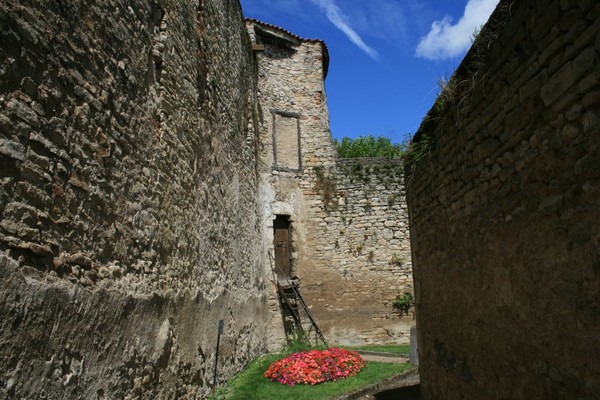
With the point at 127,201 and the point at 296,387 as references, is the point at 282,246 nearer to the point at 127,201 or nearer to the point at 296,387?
the point at 296,387

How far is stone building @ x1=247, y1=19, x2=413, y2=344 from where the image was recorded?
1357 centimetres

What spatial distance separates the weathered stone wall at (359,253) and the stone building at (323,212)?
0.03 m

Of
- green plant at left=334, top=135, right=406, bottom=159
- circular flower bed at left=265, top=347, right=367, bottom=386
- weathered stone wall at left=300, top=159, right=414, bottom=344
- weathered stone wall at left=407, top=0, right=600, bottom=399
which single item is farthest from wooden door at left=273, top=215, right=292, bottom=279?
green plant at left=334, top=135, right=406, bottom=159

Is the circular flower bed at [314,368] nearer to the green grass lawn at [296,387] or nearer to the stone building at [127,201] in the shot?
the green grass lawn at [296,387]

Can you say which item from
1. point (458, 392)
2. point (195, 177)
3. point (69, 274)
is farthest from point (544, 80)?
point (195, 177)

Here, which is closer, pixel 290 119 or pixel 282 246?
pixel 282 246

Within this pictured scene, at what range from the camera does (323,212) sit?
14250 mm

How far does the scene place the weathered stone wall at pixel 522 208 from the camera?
2.63 m

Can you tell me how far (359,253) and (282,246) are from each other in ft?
7.18

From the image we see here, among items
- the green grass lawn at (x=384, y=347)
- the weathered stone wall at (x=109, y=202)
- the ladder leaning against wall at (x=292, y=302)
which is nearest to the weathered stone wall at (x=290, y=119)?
the ladder leaning against wall at (x=292, y=302)

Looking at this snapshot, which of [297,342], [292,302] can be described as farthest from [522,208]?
[292,302]

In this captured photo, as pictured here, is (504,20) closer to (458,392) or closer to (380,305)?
(458,392)

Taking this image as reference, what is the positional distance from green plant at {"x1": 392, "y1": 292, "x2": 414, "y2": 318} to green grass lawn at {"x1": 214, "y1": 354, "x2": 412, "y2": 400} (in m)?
4.70

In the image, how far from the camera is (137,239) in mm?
4730
